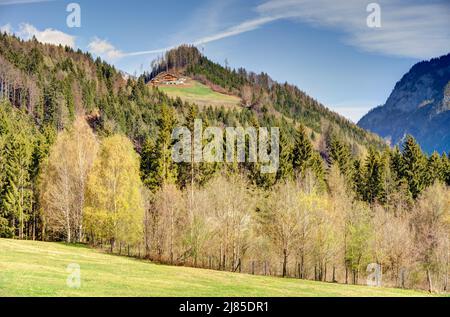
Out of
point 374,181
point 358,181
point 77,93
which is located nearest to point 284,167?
point 358,181

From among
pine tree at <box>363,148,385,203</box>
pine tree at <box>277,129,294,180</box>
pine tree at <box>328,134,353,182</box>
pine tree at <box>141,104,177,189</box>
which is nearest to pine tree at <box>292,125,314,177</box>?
pine tree at <box>277,129,294,180</box>

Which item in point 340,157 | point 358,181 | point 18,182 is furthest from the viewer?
point 340,157

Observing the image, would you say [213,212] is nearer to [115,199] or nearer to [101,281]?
[115,199]

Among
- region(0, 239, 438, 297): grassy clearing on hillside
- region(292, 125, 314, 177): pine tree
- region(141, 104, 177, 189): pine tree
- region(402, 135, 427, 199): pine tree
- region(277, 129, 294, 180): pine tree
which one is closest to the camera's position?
region(0, 239, 438, 297): grassy clearing on hillside

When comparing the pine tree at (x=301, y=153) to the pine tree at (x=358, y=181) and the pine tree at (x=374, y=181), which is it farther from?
the pine tree at (x=374, y=181)

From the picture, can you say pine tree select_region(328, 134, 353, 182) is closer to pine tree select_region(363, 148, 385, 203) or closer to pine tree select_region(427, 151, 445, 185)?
pine tree select_region(363, 148, 385, 203)

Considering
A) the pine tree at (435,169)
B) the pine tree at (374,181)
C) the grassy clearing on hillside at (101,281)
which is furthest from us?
the pine tree at (435,169)

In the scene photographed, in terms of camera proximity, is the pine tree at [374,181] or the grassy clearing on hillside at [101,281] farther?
the pine tree at [374,181]

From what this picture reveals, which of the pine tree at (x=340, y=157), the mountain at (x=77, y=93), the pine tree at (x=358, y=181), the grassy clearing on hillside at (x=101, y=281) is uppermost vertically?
the mountain at (x=77, y=93)

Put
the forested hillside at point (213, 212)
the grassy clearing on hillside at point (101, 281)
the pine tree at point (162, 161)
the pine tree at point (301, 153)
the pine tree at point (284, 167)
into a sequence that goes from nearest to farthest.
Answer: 1. the grassy clearing on hillside at point (101, 281)
2. the forested hillside at point (213, 212)
3. the pine tree at point (162, 161)
4. the pine tree at point (284, 167)
5. the pine tree at point (301, 153)

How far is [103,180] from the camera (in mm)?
43562

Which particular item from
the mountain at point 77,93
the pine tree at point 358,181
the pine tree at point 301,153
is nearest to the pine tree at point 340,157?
the pine tree at point 358,181

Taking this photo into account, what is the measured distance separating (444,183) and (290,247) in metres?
45.8
